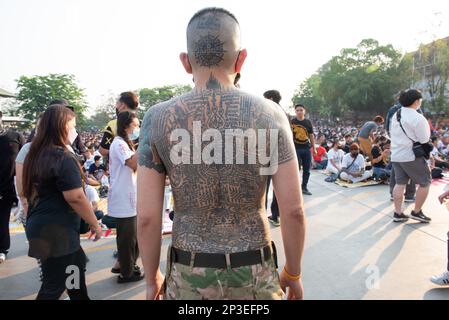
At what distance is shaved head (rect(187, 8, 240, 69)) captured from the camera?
1477mm

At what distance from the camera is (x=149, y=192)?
1.51m

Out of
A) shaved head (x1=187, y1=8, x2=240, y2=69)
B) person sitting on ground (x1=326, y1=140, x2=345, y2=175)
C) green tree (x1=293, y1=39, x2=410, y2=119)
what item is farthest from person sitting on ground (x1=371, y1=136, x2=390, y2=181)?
green tree (x1=293, y1=39, x2=410, y2=119)

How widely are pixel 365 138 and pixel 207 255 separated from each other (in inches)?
383

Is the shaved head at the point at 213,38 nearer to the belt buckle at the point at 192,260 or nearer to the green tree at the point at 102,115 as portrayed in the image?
the belt buckle at the point at 192,260

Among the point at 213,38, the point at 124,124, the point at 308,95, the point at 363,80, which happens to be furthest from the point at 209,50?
the point at 308,95

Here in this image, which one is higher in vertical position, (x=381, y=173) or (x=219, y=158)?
(x=219, y=158)

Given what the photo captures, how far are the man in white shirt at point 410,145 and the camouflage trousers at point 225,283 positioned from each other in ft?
14.2

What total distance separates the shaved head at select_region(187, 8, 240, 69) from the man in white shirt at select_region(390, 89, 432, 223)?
4254 mm

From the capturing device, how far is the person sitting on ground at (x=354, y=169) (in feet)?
28.8

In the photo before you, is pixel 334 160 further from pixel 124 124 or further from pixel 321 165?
pixel 124 124

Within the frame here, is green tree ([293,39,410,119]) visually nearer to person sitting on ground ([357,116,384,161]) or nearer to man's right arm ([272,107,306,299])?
person sitting on ground ([357,116,384,161])

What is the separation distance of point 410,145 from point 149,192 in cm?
465

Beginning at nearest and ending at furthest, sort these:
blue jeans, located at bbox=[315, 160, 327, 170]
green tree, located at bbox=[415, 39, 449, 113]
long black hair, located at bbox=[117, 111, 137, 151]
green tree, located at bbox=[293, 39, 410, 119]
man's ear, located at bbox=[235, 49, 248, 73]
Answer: man's ear, located at bbox=[235, 49, 248, 73], long black hair, located at bbox=[117, 111, 137, 151], blue jeans, located at bbox=[315, 160, 327, 170], green tree, located at bbox=[415, 39, 449, 113], green tree, located at bbox=[293, 39, 410, 119]
